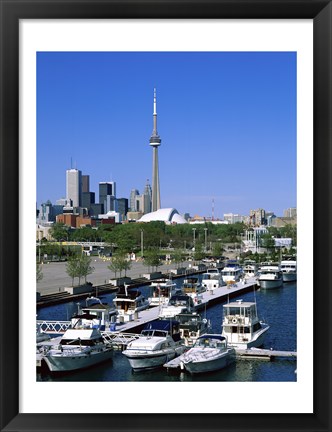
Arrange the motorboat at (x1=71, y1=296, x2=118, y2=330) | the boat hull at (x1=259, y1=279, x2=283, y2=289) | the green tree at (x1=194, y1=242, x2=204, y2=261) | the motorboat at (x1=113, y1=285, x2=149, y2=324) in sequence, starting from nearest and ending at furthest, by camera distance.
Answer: the motorboat at (x1=71, y1=296, x2=118, y2=330) < the motorboat at (x1=113, y1=285, x2=149, y2=324) < the boat hull at (x1=259, y1=279, x2=283, y2=289) < the green tree at (x1=194, y1=242, x2=204, y2=261)

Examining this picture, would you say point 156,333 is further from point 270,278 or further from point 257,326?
point 270,278

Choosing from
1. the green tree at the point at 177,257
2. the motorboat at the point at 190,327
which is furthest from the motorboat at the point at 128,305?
the green tree at the point at 177,257

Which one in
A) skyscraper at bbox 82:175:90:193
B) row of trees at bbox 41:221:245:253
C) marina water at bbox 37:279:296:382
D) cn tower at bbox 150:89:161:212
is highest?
cn tower at bbox 150:89:161:212

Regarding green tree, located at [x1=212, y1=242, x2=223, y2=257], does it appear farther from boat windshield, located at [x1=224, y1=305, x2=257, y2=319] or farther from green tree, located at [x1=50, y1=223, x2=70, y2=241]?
boat windshield, located at [x1=224, y1=305, x2=257, y2=319]

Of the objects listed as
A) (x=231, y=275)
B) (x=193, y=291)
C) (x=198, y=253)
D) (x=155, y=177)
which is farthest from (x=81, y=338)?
(x=155, y=177)

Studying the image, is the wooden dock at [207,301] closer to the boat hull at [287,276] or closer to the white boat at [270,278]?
the white boat at [270,278]

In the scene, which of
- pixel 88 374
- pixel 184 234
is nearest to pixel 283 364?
pixel 88 374

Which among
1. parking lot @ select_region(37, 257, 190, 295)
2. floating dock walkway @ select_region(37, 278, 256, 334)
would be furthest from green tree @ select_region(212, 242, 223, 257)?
floating dock walkway @ select_region(37, 278, 256, 334)
